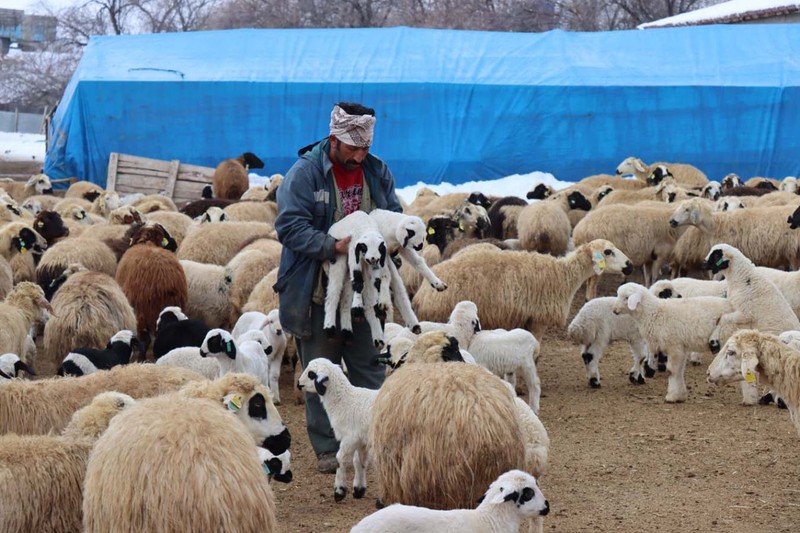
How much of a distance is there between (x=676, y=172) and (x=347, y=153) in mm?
15277

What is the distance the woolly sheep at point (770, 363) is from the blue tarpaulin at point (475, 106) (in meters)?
18.2

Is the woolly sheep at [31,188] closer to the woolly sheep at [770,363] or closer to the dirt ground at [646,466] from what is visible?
the dirt ground at [646,466]

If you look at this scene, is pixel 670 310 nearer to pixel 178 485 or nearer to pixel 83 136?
pixel 178 485

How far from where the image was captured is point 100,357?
8328 millimetres

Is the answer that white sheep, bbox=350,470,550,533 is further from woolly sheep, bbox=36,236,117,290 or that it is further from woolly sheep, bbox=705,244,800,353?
woolly sheep, bbox=36,236,117,290

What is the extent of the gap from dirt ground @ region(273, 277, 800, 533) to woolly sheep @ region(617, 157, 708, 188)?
10.9 meters

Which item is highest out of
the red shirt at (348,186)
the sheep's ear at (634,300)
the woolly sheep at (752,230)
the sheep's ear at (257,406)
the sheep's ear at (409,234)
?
the red shirt at (348,186)

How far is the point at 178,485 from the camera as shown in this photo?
4719mm

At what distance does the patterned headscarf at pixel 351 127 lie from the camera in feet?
22.6

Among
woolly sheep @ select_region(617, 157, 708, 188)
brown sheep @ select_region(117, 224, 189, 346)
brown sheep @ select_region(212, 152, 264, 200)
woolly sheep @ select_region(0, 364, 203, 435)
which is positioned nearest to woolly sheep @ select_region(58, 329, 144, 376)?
woolly sheep @ select_region(0, 364, 203, 435)

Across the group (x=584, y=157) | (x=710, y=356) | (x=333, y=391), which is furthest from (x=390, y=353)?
(x=584, y=157)

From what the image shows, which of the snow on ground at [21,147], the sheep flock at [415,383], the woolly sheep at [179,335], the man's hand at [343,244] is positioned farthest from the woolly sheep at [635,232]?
the snow on ground at [21,147]

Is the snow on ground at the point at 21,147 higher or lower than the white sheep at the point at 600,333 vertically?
lower

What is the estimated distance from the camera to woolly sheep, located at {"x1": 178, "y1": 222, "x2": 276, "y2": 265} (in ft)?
42.3
